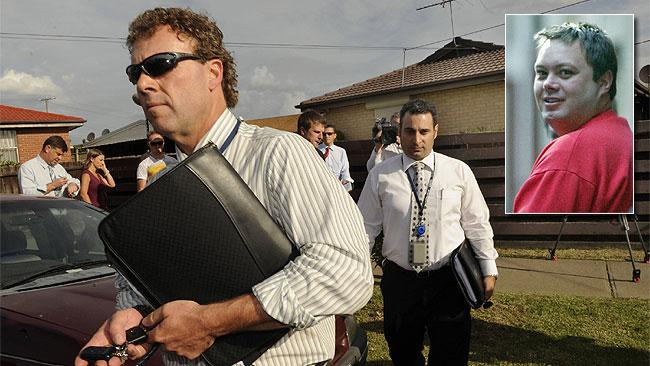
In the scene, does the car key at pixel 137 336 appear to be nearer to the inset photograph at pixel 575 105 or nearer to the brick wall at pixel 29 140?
the inset photograph at pixel 575 105

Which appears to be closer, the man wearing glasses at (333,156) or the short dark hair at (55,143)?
the short dark hair at (55,143)

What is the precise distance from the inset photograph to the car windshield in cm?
637

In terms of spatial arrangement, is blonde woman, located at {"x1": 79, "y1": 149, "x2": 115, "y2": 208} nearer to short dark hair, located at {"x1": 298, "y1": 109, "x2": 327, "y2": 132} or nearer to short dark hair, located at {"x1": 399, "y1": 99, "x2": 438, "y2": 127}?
short dark hair, located at {"x1": 298, "y1": 109, "x2": 327, "y2": 132}

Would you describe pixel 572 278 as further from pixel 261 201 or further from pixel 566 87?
pixel 261 201

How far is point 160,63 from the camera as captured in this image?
1.27 metres

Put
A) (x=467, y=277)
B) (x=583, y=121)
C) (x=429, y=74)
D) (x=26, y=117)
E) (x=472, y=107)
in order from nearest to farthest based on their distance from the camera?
(x=467, y=277)
(x=583, y=121)
(x=472, y=107)
(x=429, y=74)
(x=26, y=117)

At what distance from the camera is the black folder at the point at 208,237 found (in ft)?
3.67

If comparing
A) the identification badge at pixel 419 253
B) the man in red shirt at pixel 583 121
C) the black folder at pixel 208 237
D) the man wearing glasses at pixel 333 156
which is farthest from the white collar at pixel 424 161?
the man in red shirt at pixel 583 121

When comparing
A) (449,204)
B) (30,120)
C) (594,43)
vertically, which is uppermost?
(30,120)

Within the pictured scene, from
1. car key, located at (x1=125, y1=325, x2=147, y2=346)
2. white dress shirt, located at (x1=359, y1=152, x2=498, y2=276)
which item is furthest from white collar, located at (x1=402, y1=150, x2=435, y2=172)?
car key, located at (x1=125, y1=325, x2=147, y2=346)

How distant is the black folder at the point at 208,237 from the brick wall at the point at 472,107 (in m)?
11.6

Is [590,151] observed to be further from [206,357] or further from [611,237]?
[206,357]

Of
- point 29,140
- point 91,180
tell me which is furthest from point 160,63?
point 29,140

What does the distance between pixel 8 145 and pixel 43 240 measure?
82.8 ft
